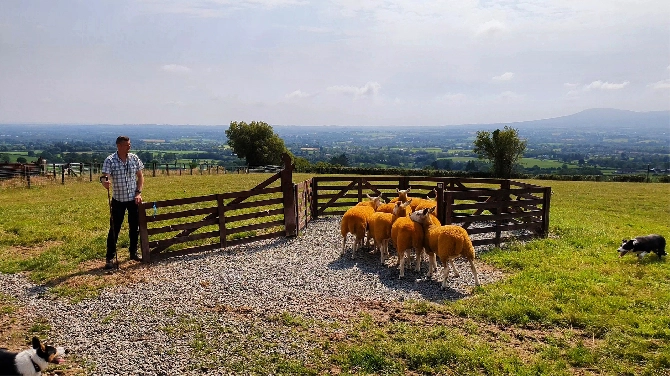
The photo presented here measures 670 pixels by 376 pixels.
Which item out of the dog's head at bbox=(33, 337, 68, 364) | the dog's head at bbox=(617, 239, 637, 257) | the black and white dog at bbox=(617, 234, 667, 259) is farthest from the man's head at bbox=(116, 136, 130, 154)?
the black and white dog at bbox=(617, 234, 667, 259)

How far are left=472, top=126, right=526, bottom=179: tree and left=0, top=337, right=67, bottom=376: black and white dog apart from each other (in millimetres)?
58344

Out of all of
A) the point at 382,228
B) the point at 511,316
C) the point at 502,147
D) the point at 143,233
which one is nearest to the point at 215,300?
the point at 143,233

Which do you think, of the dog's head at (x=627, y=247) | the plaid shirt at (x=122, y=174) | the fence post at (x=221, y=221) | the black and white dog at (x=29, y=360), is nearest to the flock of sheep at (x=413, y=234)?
the fence post at (x=221, y=221)

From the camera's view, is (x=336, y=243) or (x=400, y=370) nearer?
(x=400, y=370)

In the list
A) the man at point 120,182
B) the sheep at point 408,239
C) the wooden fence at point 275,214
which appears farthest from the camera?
the wooden fence at point 275,214

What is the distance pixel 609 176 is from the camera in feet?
137

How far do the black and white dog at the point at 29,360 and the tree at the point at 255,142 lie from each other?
59.6m

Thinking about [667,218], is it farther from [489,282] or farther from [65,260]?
[65,260]

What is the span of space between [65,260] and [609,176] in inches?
1797

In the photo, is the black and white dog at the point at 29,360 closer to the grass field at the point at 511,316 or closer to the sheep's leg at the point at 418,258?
the grass field at the point at 511,316

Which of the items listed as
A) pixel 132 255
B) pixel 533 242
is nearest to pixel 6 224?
pixel 132 255

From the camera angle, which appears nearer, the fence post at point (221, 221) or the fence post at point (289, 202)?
the fence post at point (221, 221)

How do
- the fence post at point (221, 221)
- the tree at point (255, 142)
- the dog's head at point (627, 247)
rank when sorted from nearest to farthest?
the dog's head at point (627, 247), the fence post at point (221, 221), the tree at point (255, 142)

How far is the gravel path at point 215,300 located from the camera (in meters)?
6.33
